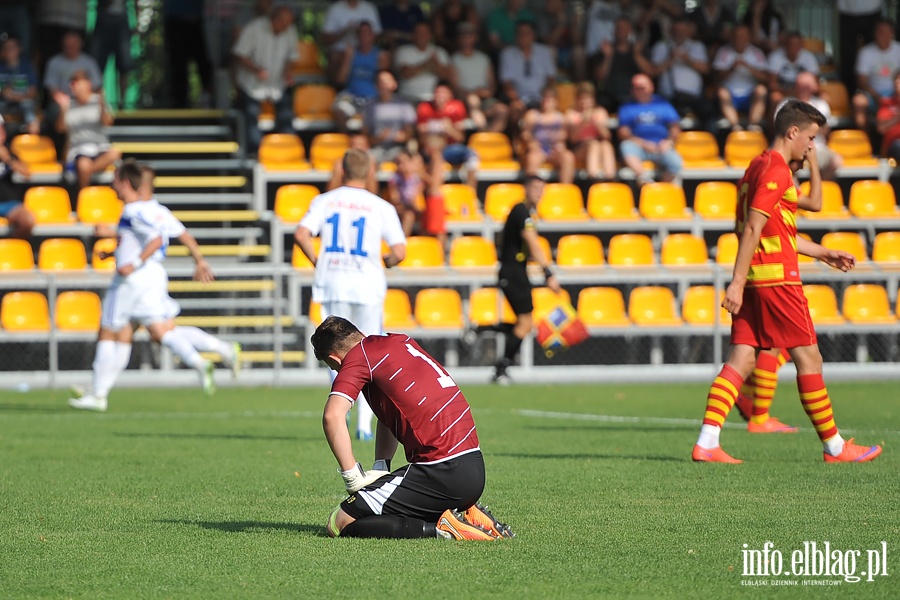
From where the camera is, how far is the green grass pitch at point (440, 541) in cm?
554

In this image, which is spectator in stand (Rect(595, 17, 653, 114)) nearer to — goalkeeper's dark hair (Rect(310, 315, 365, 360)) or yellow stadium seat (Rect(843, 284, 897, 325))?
yellow stadium seat (Rect(843, 284, 897, 325))

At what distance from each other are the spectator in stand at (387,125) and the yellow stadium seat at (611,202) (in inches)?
110

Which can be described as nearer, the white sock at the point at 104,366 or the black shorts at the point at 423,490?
the black shorts at the point at 423,490

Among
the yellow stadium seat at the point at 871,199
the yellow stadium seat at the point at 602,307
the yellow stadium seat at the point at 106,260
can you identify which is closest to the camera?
the yellow stadium seat at the point at 106,260

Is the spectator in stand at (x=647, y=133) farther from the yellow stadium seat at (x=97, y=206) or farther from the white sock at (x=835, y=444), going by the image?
the white sock at (x=835, y=444)

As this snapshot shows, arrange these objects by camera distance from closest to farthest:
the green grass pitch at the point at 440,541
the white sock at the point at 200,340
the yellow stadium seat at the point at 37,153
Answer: the green grass pitch at the point at 440,541 < the white sock at the point at 200,340 < the yellow stadium seat at the point at 37,153

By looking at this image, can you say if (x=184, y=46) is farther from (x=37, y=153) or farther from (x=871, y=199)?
(x=871, y=199)

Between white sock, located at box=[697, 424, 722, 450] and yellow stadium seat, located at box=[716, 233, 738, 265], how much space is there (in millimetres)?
9612

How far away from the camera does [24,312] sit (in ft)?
55.1

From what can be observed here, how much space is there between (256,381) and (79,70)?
587cm

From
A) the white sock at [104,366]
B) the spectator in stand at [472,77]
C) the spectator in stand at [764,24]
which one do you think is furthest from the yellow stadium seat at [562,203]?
the white sock at [104,366]

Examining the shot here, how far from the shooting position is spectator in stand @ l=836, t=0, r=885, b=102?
2253 cm

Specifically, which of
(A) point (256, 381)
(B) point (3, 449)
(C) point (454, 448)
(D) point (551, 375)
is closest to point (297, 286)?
(A) point (256, 381)

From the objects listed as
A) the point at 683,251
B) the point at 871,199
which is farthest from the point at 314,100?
the point at 871,199
